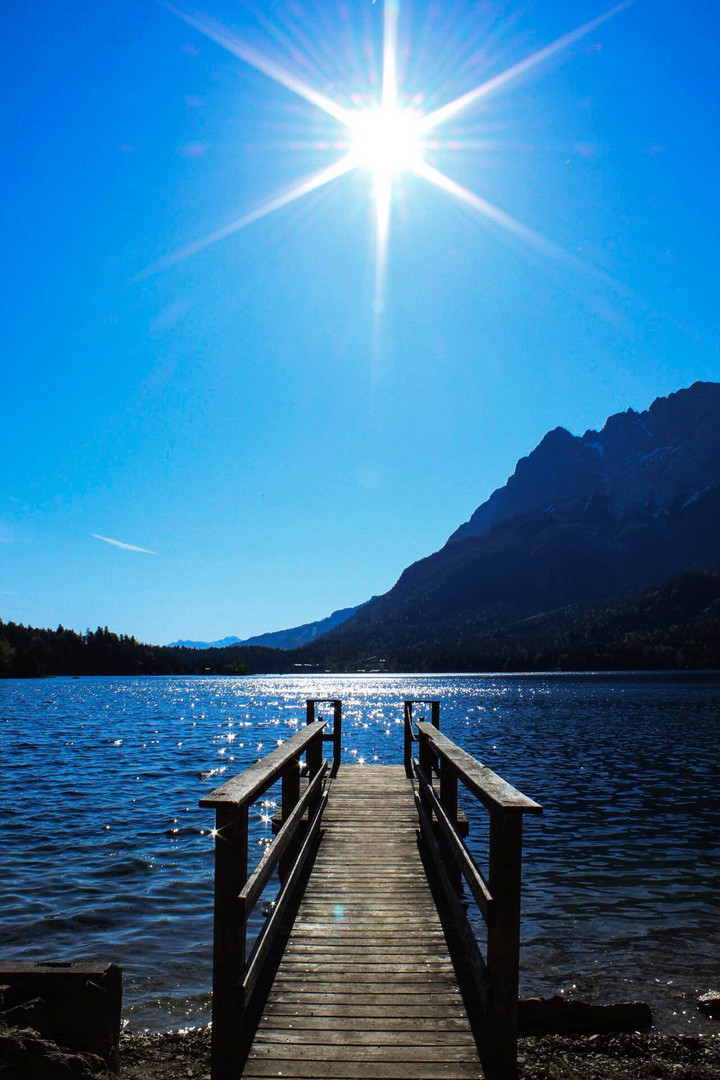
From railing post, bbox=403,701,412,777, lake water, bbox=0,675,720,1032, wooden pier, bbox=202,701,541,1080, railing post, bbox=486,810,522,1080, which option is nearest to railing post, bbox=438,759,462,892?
wooden pier, bbox=202,701,541,1080

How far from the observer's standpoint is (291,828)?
7.50 meters

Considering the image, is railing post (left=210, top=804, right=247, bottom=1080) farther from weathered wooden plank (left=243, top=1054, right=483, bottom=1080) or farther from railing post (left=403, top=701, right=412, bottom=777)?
railing post (left=403, top=701, right=412, bottom=777)

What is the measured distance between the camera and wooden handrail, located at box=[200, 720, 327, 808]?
5160 millimetres

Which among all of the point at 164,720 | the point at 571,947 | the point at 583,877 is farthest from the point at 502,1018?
the point at 164,720

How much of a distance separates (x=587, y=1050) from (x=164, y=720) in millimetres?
59270

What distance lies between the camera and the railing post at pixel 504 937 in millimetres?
5055

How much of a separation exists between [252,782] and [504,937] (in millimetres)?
2180

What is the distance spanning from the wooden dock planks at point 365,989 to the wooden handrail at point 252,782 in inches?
64.2

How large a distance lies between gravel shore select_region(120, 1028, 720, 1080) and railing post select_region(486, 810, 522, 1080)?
1.39 meters

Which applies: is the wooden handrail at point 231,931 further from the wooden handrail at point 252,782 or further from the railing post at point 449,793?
the railing post at point 449,793

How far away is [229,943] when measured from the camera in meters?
5.07

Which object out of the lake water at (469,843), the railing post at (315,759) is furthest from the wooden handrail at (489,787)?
the railing post at (315,759)

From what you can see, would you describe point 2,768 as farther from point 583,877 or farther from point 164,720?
point 164,720

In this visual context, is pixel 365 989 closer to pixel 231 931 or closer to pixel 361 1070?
pixel 361 1070
